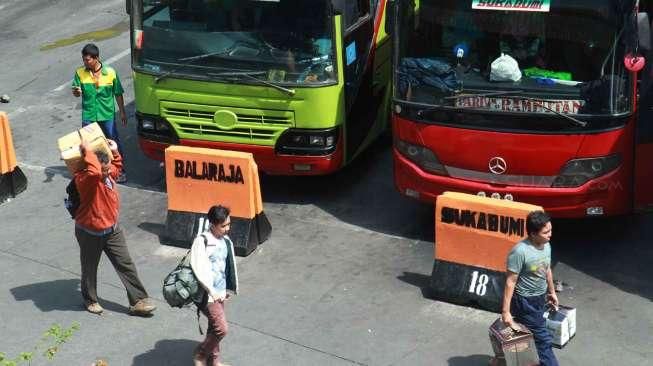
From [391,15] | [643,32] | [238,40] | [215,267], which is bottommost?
[215,267]

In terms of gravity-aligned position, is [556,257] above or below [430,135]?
below

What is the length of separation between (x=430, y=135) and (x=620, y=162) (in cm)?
177

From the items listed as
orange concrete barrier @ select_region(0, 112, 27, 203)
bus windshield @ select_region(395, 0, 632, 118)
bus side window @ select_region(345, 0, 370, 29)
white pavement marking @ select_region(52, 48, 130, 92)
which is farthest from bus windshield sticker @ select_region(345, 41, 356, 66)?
white pavement marking @ select_region(52, 48, 130, 92)

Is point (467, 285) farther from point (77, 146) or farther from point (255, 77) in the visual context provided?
point (77, 146)

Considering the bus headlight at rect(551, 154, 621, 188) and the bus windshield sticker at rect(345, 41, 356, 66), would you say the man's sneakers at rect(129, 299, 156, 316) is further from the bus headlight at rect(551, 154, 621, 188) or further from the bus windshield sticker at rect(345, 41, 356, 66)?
the bus headlight at rect(551, 154, 621, 188)

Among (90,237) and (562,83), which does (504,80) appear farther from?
(90,237)

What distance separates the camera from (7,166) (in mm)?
13180

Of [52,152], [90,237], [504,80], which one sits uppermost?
[504,80]

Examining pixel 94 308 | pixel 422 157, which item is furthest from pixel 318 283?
pixel 94 308

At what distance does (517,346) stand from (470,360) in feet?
2.74

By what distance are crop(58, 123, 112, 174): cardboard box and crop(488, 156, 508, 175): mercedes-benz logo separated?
3.51m

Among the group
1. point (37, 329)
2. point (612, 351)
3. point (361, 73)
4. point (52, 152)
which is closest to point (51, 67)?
point (52, 152)

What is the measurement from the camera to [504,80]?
1059 cm

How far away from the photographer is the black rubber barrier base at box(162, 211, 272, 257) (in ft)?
37.2
